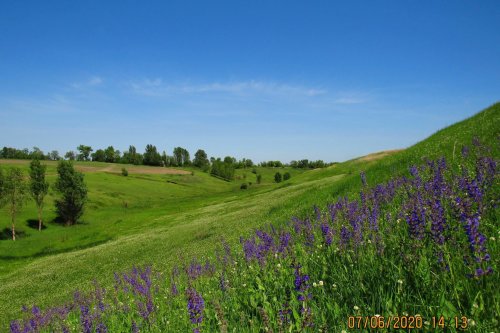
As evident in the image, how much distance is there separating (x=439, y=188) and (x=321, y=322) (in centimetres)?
438

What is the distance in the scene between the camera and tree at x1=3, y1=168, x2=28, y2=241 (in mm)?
82438

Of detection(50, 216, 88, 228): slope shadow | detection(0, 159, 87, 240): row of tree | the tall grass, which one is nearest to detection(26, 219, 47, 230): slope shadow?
detection(0, 159, 87, 240): row of tree

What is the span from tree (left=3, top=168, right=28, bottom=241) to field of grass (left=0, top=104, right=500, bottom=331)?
7266 millimetres

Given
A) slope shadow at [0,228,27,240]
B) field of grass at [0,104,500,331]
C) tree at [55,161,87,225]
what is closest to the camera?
field of grass at [0,104,500,331]

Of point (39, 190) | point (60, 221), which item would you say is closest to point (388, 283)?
point (39, 190)

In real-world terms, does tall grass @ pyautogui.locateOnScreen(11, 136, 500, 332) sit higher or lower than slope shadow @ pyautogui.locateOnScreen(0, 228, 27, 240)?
higher

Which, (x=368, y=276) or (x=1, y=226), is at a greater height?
(x=368, y=276)

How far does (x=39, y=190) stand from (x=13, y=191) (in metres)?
10.4

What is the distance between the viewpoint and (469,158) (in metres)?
14.2

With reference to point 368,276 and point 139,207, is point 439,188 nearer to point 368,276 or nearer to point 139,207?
point 368,276

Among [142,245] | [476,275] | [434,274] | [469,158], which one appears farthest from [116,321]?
[142,245]

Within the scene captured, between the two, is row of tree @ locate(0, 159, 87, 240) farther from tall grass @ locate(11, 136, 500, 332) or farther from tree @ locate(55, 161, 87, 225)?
tall grass @ locate(11, 136, 500, 332)

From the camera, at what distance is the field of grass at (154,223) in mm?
20281

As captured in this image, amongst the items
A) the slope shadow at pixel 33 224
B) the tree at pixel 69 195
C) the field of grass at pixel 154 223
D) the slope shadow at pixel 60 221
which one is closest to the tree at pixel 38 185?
the slope shadow at pixel 33 224
